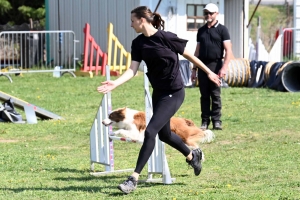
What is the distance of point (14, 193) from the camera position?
23.3 feet

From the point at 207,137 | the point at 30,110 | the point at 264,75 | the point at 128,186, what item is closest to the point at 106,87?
the point at 128,186

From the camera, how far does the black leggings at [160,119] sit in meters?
6.93

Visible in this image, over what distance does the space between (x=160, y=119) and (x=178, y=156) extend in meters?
2.58

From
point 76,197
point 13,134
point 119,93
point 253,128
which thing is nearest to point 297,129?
A: point 253,128

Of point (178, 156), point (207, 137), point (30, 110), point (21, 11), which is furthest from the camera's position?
point (21, 11)

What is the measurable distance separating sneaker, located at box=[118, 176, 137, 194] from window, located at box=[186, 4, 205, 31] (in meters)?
17.3

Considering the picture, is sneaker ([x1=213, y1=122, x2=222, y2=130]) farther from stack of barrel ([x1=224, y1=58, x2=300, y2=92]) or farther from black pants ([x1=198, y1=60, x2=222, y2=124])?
stack of barrel ([x1=224, y1=58, x2=300, y2=92])

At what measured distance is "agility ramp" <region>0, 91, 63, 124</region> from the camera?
1302 centimetres

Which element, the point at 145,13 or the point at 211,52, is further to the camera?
the point at 211,52

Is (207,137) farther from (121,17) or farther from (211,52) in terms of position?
(121,17)

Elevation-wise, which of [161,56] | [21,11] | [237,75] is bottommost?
[237,75]

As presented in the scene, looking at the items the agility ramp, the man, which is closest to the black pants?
the man

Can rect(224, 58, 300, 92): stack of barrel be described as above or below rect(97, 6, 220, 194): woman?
below

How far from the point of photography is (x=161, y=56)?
695cm
